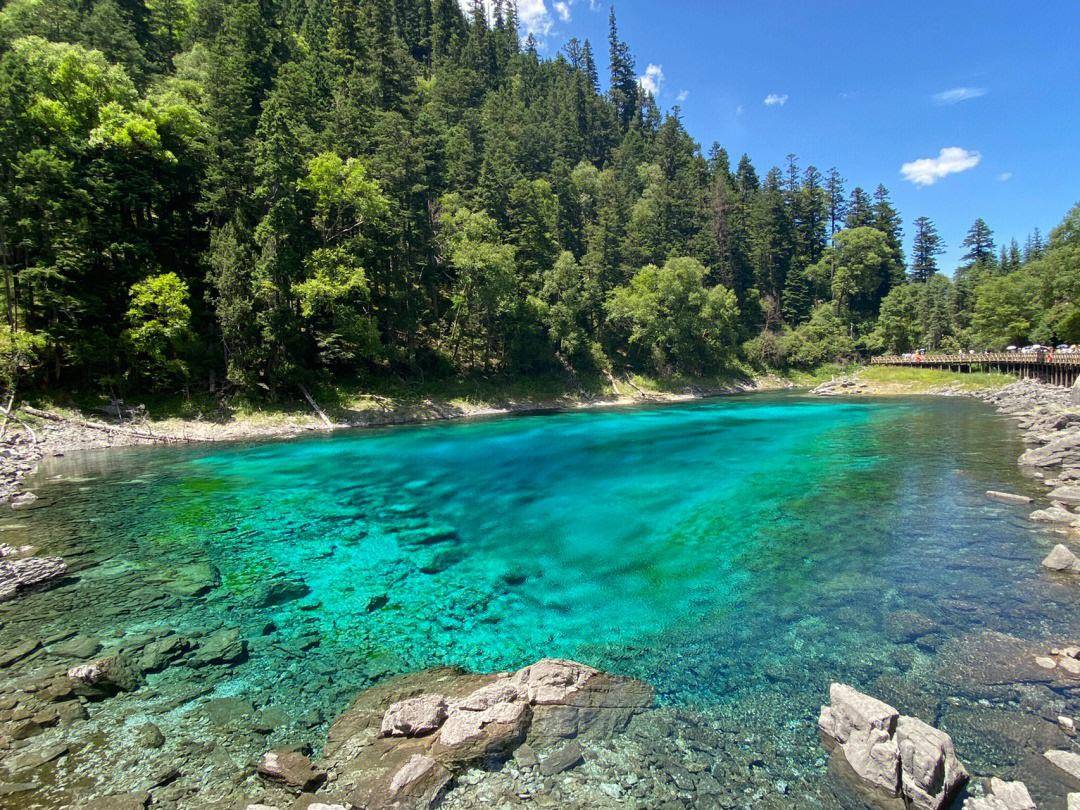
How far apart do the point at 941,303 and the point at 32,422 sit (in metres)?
107

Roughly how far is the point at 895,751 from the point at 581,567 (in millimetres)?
7038

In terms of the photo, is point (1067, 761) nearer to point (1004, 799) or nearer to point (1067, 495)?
point (1004, 799)

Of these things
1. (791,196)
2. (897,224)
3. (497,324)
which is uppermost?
(791,196)

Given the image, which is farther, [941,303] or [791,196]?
[791,196]

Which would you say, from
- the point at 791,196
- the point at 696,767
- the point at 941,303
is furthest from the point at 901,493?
the point at 791,196

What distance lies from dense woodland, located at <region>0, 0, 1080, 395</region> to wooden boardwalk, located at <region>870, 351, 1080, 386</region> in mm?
6904

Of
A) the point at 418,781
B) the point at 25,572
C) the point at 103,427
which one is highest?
the point at 103,427

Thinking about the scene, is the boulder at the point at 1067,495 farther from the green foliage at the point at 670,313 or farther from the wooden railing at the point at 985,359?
the green foliage at the point at 670,313

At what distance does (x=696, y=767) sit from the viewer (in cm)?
553

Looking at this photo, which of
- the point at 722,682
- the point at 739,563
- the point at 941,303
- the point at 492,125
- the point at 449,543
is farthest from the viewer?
the point at 941,303

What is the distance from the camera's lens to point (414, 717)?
613cm

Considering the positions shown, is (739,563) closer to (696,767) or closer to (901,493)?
(696,767)

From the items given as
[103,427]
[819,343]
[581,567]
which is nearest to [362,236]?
[103,427]

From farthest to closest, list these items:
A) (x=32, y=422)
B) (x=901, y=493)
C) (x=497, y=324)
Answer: (x=497, y=324) < (x=32, y=422) < (x=901, y=493)
